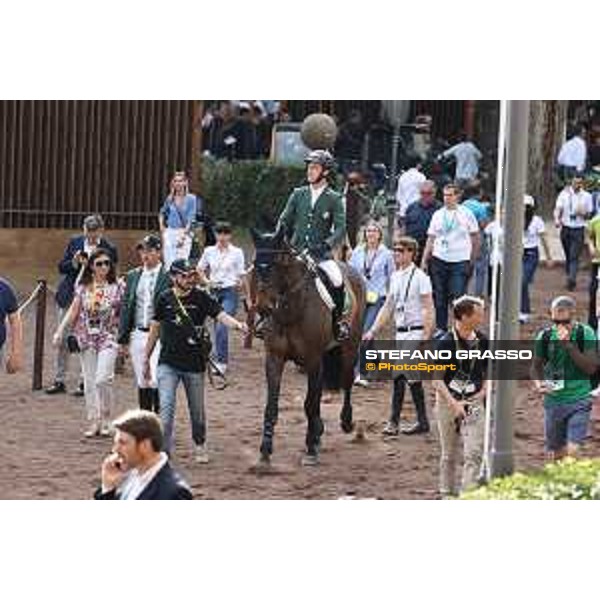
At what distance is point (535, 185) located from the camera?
16.7 metres

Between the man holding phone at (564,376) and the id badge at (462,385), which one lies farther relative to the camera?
the man holding phone at (564,376)

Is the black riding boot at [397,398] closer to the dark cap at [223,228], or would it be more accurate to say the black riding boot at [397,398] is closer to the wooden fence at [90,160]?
the dark cap at [223,228]

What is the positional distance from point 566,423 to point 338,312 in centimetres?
177

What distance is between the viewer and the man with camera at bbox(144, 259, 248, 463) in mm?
13000

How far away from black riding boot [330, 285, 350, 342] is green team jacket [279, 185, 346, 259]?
0.98ft

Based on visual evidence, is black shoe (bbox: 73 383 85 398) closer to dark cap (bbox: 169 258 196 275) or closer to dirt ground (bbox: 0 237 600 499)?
dirt ground (bbox: 0 237 600 499)

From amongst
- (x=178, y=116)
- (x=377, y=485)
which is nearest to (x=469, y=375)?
(x=377, y=485)

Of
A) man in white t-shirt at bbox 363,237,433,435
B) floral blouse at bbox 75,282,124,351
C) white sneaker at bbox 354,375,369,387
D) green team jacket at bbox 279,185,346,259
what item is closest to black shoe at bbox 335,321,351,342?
man in white t-shirt at bbox 363,237,433,435

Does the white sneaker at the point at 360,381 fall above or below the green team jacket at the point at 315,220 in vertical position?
below

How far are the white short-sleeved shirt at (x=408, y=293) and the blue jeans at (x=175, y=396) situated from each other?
1.40m

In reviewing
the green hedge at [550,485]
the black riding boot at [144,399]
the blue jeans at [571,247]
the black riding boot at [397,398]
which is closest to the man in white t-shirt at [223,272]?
the black riding boot at [144,399]

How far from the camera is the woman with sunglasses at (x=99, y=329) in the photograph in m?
13.8

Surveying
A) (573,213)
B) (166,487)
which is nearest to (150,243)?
(573,213)
